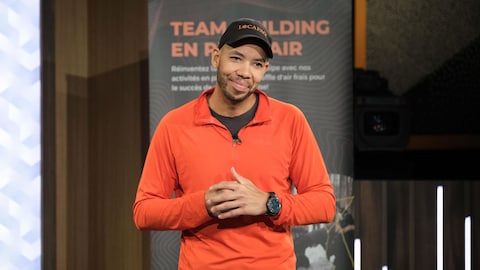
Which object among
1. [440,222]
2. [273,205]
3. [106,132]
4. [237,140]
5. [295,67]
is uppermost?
[295,67]

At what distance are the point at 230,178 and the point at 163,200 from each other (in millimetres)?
194

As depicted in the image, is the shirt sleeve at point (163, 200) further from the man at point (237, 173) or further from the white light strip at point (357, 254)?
the white light strip at point (357, 254)

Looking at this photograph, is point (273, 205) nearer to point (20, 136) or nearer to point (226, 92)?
point (226, 92)

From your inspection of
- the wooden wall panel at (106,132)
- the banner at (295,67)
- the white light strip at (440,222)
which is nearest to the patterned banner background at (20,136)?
the wooden wall panel at (106,132)

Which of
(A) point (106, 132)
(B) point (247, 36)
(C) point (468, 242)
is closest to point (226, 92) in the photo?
(B) point (247, 36)

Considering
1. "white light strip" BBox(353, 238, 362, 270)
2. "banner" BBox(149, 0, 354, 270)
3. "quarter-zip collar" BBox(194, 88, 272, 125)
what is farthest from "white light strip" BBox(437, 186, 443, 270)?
"quarter-zip collar" BBox(194, 88, 272, 125)

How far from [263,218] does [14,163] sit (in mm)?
1950

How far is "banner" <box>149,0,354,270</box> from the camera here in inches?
127

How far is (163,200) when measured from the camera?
170 centimetres

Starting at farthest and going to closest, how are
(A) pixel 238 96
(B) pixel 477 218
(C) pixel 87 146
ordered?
(C) pixel 87 146 → (B) pixel 477 218 → (A) pixel 238 96

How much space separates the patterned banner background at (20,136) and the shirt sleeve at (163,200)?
5.48ft

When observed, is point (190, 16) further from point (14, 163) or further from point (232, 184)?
point (232, 184)

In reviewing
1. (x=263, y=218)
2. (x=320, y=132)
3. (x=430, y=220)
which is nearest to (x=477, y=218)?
(x=430, y=220)

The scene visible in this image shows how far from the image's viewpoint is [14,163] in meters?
3.20
